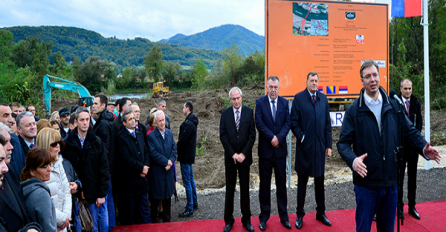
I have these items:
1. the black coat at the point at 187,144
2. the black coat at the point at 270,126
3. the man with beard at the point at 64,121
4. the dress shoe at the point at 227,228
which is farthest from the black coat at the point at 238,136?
the man with beard at the point at 64,121

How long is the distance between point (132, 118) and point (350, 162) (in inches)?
114

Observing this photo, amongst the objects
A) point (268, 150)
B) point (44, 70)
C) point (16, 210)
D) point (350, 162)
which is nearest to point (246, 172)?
point (268, 150)

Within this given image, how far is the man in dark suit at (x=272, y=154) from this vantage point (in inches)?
148

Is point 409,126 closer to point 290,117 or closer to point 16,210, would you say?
point 290,117

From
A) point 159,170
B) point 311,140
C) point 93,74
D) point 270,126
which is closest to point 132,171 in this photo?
point 159,170

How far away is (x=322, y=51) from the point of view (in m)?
5.70

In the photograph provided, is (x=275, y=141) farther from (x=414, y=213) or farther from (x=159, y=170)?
(x=414, y=213)

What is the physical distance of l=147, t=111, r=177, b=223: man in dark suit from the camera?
4.17 meters

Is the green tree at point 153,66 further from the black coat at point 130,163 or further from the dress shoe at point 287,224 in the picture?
the dress shoe at point 287,224

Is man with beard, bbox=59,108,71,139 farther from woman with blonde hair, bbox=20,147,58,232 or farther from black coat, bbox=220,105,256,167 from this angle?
black coat, bbox=220,105,256,167

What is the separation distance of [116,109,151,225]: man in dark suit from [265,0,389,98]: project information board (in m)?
2.67

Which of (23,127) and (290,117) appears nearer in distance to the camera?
(23,127)

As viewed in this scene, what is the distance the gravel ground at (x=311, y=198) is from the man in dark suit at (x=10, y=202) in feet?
9.70

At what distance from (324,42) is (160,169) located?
4.08 m
